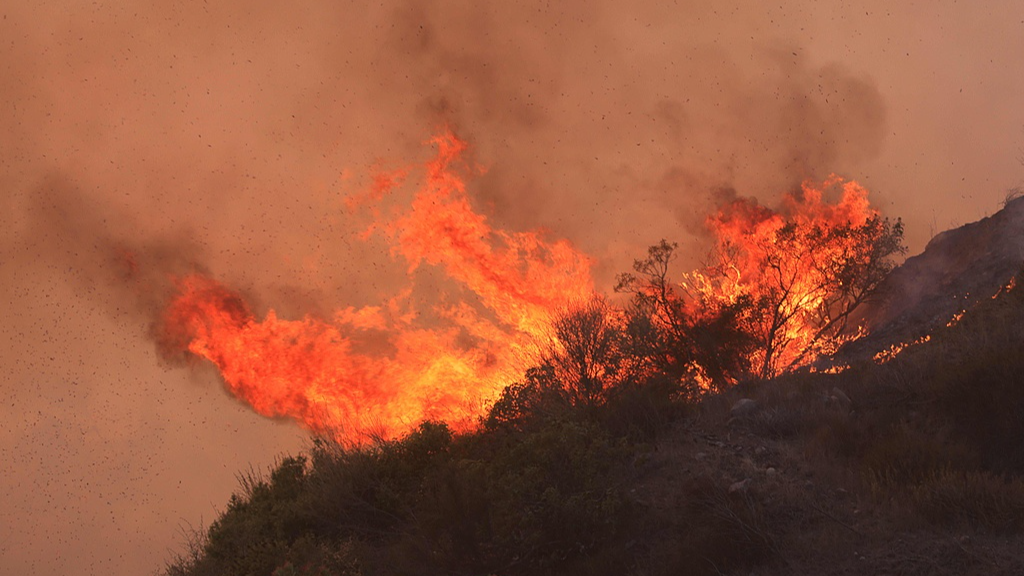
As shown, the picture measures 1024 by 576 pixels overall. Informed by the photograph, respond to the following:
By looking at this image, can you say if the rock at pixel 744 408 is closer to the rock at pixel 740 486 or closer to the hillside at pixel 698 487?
the hillside at pixel 698 487

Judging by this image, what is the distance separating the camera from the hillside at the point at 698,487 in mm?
10758

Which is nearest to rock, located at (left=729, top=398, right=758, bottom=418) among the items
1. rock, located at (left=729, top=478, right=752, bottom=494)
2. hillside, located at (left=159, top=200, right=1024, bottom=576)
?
hillside, located at (left=159, top=200, right=1024, bottom=576)

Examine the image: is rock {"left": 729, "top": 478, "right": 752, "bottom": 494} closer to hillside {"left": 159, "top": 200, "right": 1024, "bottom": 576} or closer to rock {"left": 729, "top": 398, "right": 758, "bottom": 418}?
hillside {"left": 159, "top": 200, "right": 1024, "bottom": 576}

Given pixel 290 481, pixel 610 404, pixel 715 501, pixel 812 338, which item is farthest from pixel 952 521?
pixel 812 338

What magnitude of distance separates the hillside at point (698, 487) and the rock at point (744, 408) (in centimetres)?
6

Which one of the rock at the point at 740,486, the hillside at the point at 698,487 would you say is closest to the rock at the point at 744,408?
the hillside at the point at 698,487

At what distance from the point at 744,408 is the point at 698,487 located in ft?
12.9

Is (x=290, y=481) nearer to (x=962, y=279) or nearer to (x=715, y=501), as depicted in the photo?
(x=715, y=501)

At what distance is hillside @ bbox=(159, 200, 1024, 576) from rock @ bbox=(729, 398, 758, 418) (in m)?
0.06

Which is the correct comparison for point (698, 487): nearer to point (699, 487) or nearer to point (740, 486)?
point (699, 487)

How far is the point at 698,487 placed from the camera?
12688 millimetres

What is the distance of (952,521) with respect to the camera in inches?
413

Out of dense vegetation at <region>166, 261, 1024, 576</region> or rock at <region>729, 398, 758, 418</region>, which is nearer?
dense vegetation at <region>166, 261, 1024, 576</region>

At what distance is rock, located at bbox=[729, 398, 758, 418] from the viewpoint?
1603 centimetres
